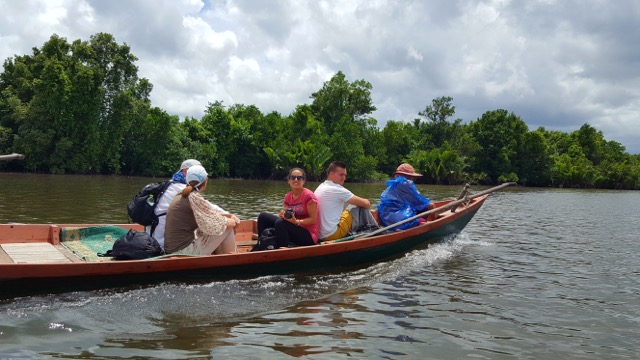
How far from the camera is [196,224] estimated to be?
6715mm

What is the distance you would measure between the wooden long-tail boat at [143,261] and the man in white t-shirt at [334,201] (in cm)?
31

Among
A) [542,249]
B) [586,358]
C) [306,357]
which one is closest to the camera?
[306,357]

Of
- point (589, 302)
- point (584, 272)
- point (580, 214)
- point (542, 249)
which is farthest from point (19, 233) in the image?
point (580, 214)

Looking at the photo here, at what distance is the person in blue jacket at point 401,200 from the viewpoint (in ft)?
31.0

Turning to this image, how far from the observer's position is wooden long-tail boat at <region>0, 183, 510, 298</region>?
5.50 m

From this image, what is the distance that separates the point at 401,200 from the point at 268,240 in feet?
10.3

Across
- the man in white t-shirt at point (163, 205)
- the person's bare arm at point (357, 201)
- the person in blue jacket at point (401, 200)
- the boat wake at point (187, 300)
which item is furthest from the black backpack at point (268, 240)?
the person in blue jacket at point (401, 200)

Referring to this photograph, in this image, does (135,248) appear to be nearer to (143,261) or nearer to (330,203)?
(143,261)

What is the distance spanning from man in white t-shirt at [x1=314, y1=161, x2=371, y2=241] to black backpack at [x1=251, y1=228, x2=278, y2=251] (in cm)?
90

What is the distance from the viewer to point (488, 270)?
8742 millimetres

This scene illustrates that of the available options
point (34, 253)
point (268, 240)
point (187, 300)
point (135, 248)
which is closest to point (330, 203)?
point (268, 240)

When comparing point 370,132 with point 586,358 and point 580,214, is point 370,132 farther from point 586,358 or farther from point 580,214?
point 586,358

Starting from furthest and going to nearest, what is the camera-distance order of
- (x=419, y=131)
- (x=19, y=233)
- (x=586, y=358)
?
(x=419, y=131), (x=19, y=233), (x=586, y=358)

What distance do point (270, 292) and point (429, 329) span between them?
2.08 meters
